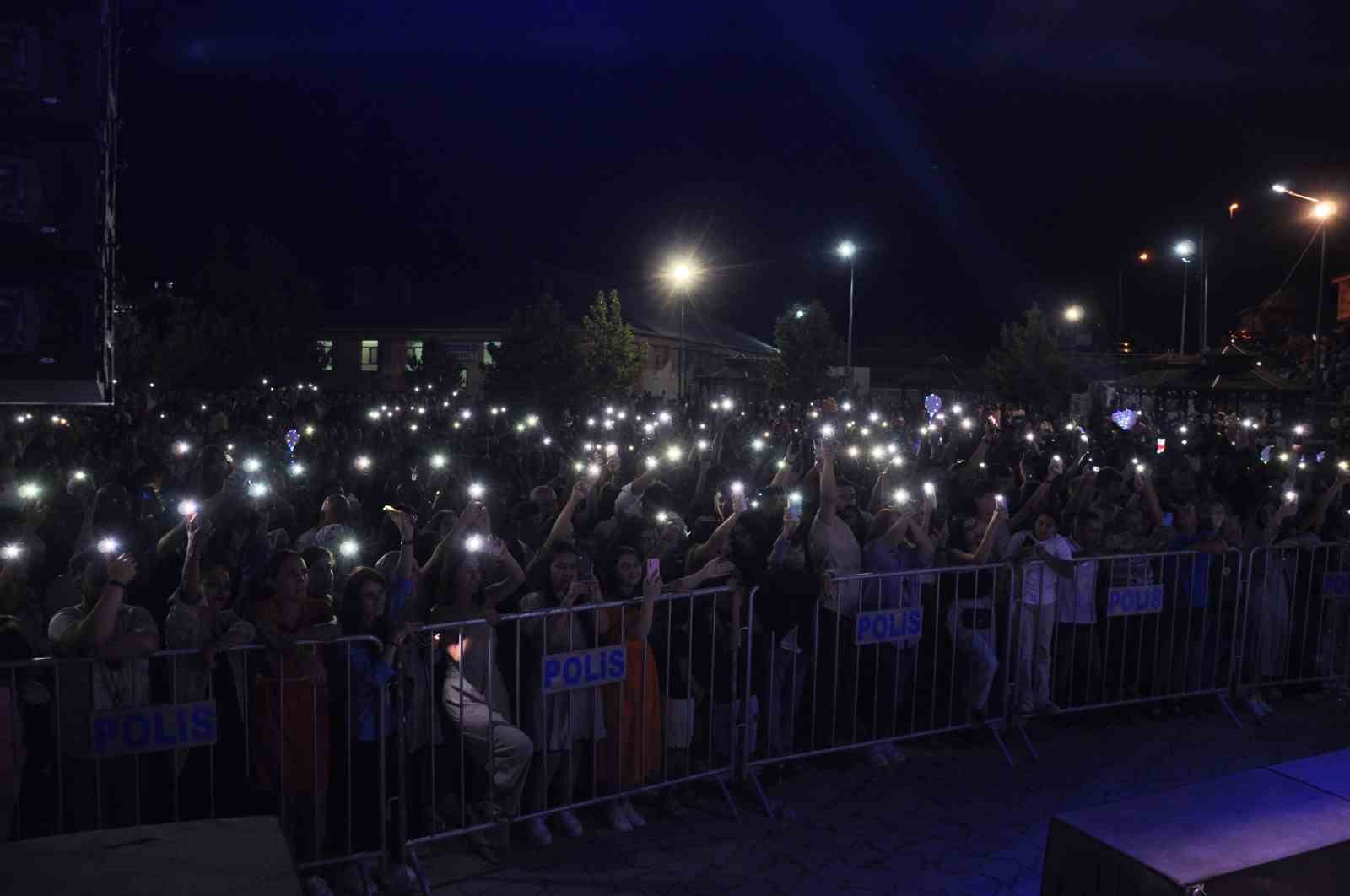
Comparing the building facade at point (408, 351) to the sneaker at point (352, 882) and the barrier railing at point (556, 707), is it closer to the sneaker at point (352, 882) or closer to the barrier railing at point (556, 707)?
the barrier railing at point (556, 707)

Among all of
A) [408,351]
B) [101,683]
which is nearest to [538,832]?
[101,683]

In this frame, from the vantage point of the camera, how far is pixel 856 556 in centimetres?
797

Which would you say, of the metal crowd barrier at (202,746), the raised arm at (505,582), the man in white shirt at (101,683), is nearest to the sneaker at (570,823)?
the metal crowd barrier at (202,746)

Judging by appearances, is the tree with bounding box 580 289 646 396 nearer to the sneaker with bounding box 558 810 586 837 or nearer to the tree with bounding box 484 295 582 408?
the tree with bounding box 484 295 582 408

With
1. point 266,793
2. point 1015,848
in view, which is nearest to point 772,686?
point 1015,848

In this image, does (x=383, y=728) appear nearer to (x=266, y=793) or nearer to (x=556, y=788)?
(x=266, y=793)

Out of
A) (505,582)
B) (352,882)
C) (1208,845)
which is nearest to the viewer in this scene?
(1208,845)

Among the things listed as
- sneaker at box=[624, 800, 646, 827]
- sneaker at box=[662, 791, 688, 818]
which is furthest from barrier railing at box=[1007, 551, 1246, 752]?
sneaker at box=[624, 800, 646, 827]

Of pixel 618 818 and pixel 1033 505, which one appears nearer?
pixel 618 818

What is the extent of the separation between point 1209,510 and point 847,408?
17621 millimetres

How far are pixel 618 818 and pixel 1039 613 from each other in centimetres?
379

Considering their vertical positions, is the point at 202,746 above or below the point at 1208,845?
below

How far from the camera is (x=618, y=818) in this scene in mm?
6566

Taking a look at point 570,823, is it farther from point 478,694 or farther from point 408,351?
point 408,351
